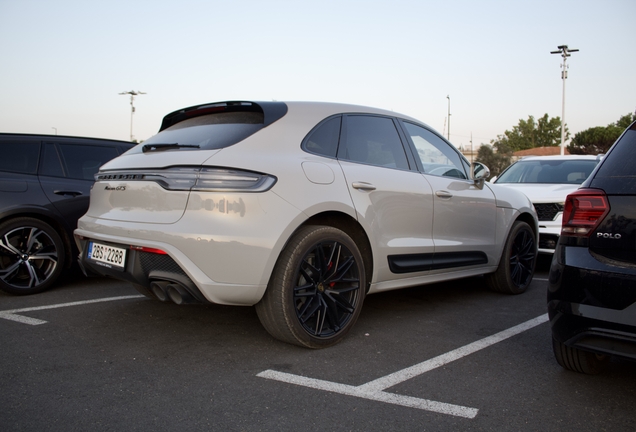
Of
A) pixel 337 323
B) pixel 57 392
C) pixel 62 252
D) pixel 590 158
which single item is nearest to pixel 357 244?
pixel 337 323

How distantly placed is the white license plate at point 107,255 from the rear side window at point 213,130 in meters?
0.72

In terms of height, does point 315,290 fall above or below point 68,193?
below

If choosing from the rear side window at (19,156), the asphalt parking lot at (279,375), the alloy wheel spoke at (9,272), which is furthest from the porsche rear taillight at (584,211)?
the rear side window at (19,156)

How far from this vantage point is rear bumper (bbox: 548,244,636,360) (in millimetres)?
2592

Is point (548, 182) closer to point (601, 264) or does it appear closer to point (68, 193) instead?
point (601, 264)

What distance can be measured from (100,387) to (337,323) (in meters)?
1.54

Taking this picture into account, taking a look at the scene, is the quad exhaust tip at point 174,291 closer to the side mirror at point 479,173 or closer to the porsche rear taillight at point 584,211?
the porsche rear taillight at point 584,211

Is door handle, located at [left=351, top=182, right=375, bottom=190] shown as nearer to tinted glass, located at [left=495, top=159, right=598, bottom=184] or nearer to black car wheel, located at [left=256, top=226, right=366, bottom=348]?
black car wheel, located at [left=256, top=226, right=366, bottom=348]

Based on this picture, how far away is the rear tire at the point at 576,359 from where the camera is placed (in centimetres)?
313

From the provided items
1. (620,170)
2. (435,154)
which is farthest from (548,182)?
(620,170)

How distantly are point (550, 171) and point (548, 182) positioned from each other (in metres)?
0.43

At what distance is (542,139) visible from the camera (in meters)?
103

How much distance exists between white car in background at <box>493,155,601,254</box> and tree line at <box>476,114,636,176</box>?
12188 millimetres

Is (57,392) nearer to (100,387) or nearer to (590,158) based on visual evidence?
(100,387)
